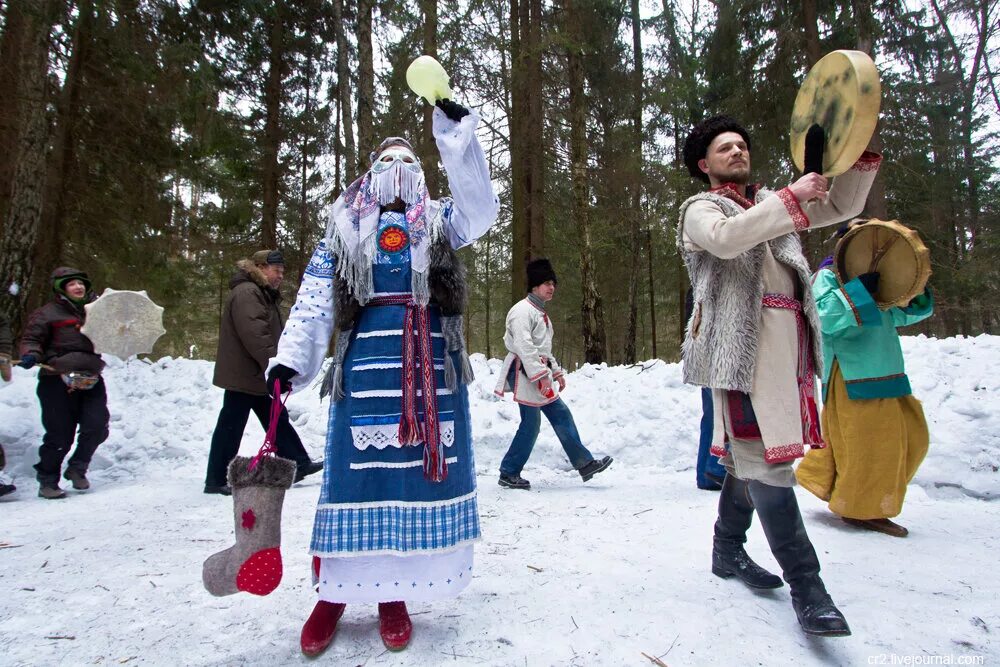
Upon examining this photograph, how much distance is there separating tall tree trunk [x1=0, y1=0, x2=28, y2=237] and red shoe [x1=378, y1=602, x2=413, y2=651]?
404 inches

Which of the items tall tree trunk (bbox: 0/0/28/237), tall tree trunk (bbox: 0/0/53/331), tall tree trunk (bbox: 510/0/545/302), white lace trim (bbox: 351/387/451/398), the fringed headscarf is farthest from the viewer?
tall tree trunk (bbox: 510/0/545/302)

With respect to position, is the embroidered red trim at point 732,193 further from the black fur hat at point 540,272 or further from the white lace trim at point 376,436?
the black fur hat at point 540,272

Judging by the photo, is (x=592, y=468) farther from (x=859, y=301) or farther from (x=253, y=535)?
(x=253, y=535)

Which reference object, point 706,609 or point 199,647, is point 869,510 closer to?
point 706,609

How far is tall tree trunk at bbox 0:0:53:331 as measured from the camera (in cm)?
844

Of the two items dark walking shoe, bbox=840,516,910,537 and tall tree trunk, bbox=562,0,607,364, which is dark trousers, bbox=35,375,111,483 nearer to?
dark walking shoe, bbox=840,516,910,537

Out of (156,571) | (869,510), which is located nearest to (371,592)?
(156,571)

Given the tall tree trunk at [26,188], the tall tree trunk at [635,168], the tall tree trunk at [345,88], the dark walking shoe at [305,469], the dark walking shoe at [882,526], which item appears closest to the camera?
the dark walking shoe at [882,526]

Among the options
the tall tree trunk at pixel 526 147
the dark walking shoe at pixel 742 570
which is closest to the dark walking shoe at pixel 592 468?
the dark walking shoe at pixel 742 570

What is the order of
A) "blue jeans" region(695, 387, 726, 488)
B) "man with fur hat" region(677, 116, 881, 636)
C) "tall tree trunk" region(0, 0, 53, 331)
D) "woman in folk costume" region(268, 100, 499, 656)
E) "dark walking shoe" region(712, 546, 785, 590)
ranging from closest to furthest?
"man with fur hat" region(677, 116, 881, 636)
"woman in folk costume" region(268, 100, 499, 656)
"dark walking shoe" region(712, 546, 785, 590)
"blue jeans" region(695, 387, 726, 488)
"tall tree trunk" region(0, 0, 53, 331)

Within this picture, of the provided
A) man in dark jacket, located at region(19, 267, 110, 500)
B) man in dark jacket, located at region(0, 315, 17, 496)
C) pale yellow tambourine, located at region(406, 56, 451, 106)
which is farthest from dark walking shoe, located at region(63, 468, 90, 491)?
pale yellow tambourine, located at region(406, 56, 451, 106)

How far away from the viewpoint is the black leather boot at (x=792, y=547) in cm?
227

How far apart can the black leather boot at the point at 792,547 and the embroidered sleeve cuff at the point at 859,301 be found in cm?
Result: 172

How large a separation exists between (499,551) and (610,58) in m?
13.8
